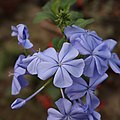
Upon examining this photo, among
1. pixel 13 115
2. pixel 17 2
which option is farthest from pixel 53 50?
pixel 17 2

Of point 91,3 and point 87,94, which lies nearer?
point 87,94

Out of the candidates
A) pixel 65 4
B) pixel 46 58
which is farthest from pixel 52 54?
pixel 65 4

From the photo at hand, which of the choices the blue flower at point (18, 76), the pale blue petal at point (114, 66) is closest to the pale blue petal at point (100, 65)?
the pale blue petal at point (114, 66)

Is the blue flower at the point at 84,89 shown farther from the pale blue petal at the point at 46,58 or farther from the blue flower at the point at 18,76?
the blue flower at the point at 18,76

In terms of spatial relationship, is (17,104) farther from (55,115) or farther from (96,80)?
(96,80)

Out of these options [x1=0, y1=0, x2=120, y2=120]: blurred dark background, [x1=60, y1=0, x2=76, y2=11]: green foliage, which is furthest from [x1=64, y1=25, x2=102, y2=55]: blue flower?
[x1=0, y1=0, x2=120, y2=120]: blurred dark background

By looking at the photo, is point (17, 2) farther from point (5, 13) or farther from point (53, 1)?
point (53, 1)
